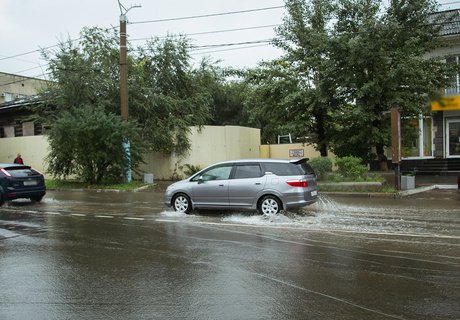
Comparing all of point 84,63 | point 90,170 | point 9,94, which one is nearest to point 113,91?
point 84,63

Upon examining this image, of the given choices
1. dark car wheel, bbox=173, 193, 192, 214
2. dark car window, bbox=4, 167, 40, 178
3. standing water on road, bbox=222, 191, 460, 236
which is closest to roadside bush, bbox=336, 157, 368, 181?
standing water on road, bbox=222, 191, 460, 236

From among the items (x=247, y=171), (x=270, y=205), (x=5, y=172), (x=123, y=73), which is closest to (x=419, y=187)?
(x=270, y=205)

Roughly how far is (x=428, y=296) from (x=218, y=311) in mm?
2460

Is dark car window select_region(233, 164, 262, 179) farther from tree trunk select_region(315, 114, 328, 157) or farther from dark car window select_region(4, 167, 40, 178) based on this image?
tree trunk select_region(315, 114, 328, 157)

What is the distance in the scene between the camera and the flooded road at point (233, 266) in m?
4.89

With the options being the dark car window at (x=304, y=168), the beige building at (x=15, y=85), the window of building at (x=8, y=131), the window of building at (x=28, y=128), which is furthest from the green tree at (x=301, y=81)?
the beige building at (x=15, y=85)

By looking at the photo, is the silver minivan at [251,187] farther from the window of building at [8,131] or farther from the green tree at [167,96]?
the window of building at [8,131]

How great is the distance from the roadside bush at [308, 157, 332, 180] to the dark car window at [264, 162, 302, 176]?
25.6 ft

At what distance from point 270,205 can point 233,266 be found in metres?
4.68

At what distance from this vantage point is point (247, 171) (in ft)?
38.1

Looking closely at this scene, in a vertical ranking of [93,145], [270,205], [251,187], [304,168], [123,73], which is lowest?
[270,205]

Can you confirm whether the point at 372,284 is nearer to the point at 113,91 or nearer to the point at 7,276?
the point at 7,276

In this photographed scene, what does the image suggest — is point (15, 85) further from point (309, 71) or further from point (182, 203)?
point (182, 203)

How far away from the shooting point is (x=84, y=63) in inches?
954
